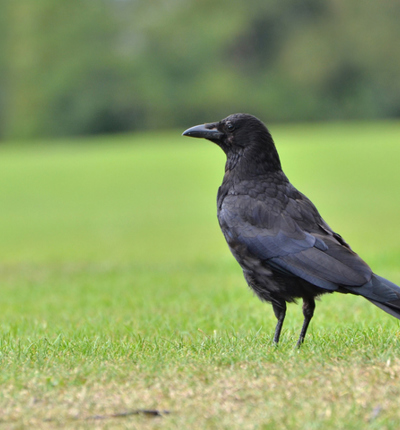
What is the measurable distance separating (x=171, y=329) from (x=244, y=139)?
174 centimetres

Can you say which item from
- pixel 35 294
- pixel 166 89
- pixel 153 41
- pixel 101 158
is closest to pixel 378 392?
pixel 35 294

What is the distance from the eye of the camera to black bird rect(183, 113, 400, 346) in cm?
466

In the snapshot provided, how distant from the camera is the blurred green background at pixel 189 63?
58.1m

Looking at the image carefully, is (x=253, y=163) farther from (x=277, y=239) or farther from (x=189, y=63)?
(x=189, y=63)

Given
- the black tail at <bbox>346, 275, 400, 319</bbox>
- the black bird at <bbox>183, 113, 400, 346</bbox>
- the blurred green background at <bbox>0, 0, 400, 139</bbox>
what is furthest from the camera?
the blurred green background at <bbox>0, 0, 400, 139</bbox>

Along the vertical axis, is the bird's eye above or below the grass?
above

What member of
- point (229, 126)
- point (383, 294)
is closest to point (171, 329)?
point (229, 126)

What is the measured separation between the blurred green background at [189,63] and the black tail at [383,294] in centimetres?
5349

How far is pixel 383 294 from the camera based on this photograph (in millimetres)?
4543

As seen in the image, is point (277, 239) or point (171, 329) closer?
point (277, 239)

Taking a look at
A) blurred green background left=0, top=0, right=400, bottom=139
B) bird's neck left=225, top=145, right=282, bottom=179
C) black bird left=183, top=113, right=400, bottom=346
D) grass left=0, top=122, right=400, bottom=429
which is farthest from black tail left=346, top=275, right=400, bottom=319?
blurred green background left=0, top=0, right=400, bottom=139

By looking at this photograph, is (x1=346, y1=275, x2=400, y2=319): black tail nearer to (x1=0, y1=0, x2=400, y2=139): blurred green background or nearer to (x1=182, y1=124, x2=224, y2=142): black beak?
(x1=182, y1=124, x2=224, y2=142): black beak

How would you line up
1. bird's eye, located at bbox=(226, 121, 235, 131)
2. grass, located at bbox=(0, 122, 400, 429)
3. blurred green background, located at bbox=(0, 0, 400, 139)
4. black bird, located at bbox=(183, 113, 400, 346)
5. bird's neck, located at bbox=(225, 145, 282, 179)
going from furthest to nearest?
1. blurred green background, located at bbox=(0, 0, 400, 139)
2. bird's eye, located at bbox=(226, 121, 235, 131)
3. bird's neck, located at bbox=(225, 145, 282, 179)
4. black bird, located at bbox=(183, 113, 400, 346)
5. grass, located at bbox=(0, 122, 400, 429)

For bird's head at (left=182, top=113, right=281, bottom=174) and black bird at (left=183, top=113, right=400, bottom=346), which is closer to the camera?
black bird at (left=183, top=113, right=400, bottom=346)
